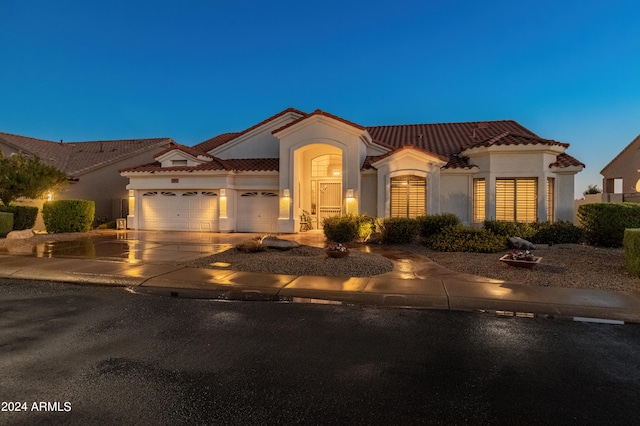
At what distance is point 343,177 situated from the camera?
1858cm

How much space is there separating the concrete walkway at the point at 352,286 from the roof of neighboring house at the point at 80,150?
703 inches

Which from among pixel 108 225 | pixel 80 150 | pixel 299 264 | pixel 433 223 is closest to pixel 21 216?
pixel 108 225

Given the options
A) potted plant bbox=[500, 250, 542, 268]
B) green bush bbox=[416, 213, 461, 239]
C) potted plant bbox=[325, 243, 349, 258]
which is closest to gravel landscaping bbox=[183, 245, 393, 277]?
potted plant bbox=[325, 243, 349, 258]

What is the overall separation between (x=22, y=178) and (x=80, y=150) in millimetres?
13687

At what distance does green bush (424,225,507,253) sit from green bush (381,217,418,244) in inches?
33.9

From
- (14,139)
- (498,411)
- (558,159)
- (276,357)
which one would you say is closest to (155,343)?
(276,357)

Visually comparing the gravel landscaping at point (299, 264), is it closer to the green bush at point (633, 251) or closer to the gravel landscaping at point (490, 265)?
the gravel landscaping at point (490, 265)

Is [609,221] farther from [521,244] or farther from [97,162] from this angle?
[97,162]

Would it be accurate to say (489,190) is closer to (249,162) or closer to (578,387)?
(249,162)

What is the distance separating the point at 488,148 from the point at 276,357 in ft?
53.3

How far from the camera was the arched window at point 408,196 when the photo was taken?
17.9 meters

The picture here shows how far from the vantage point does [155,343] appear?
4.72 meters

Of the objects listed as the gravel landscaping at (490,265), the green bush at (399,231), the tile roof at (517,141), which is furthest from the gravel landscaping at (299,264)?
the tile roof at (517,141)

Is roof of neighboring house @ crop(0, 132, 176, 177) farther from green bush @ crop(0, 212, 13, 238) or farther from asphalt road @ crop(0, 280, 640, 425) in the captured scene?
asphalt road @ crop(0, 280, 640, 425)
